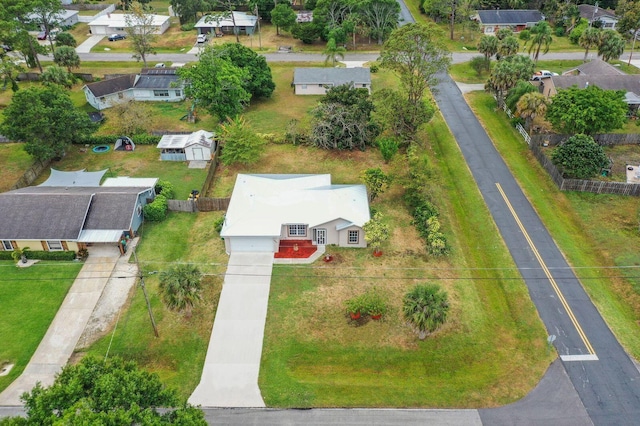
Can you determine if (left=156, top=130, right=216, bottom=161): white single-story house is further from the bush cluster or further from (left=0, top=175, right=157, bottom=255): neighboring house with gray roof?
(left=0, top=175, right=157, bottom=255): neighboring house with gray roof

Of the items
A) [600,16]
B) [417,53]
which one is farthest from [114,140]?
[600,16]

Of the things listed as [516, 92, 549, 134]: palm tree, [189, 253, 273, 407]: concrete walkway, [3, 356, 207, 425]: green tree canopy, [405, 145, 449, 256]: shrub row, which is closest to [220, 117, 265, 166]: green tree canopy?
[189, 253, 273, 407]: concrete walkway

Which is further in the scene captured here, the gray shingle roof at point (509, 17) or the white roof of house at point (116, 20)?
the white roof of house at point (116, 20)

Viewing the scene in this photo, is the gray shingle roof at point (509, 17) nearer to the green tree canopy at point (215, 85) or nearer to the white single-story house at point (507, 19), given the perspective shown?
the white single-story house at point (507, 19)

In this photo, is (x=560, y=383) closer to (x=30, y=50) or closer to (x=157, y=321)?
(x=157, y=321)

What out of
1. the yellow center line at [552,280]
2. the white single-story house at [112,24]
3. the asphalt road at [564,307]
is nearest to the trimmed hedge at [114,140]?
the asphalt road at [564,307]

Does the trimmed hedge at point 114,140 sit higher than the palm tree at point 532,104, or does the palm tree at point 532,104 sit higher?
the palm tree at point 532,104

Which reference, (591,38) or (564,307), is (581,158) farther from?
(591,38)
